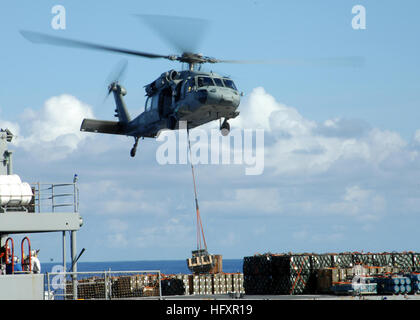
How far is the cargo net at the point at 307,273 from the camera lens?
3194cm

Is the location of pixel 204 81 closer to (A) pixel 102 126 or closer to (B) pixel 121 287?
(A) pixel 102 126

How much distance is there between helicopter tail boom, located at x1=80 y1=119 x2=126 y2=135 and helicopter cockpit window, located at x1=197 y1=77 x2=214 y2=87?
945 cm

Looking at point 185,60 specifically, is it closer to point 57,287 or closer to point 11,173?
point 11,173

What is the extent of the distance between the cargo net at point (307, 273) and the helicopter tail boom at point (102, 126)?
12180mm

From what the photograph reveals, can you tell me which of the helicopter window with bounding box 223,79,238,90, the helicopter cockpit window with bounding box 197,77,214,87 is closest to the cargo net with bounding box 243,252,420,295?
the helicopter window with bounding box 223,79,238,90

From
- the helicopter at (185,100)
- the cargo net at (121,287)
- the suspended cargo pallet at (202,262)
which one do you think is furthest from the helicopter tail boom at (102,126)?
the suspended cargo pallet at (202,262)

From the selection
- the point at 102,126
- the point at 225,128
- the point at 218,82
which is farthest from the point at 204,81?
the point at 102,126

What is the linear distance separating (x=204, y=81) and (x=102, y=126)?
33.8 ft

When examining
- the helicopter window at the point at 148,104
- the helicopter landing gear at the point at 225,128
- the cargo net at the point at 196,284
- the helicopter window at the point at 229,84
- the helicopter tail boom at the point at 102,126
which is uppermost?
the helicopter window at the point at 229,84

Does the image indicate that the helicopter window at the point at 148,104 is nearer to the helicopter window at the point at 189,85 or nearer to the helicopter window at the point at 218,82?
the helicopter window at the point at 189,85

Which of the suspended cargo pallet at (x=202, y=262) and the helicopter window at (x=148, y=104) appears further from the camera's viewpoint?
the helicopter window at (x=148, y=104)

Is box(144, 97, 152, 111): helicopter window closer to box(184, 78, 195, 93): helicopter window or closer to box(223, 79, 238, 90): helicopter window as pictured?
box(184, 78, 195, 93): helicopter window

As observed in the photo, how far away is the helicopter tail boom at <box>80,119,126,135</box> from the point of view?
40375 millimetres
